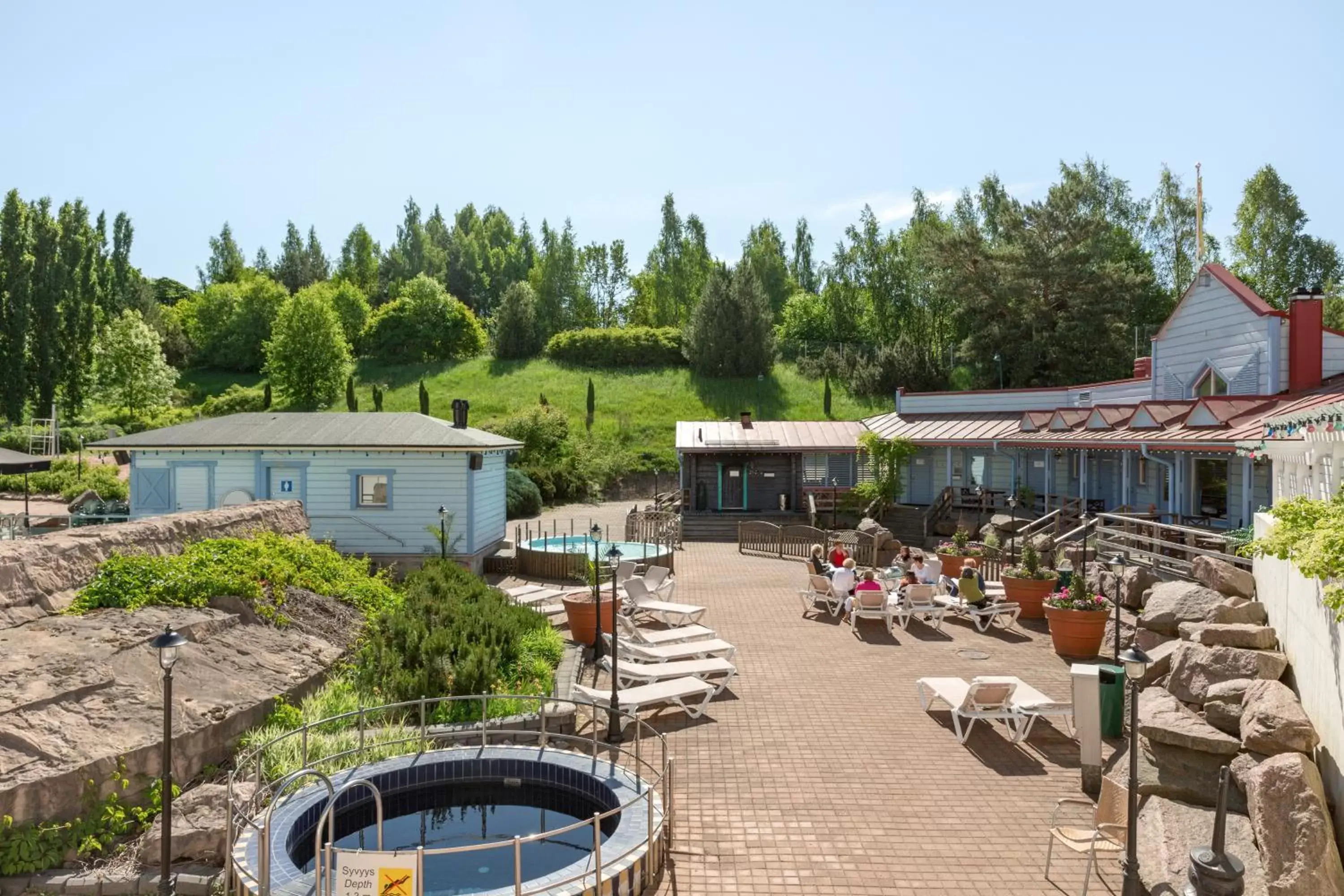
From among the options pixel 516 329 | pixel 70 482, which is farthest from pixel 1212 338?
pixel 516 329

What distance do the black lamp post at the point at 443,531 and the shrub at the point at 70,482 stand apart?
17470mm

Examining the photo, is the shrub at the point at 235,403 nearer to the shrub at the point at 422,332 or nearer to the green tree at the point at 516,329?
the shrub at the point at 422,332

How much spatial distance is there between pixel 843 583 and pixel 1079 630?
4.10m

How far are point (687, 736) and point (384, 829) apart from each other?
3.49 m

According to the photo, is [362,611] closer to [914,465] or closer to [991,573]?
[991,573]

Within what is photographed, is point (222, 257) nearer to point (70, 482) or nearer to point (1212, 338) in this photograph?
point (70, 482)

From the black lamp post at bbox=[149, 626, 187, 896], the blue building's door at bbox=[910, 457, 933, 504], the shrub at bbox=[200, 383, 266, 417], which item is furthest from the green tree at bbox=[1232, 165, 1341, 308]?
the shrub at bbox=[200, 383, 266, 417]

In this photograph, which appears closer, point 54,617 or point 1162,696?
point 1162,696

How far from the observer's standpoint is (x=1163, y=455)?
66.2 feet

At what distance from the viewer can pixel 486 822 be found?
796 centimetres

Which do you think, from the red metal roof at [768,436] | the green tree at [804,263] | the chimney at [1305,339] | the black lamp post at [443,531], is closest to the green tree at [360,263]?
the green tree at [804,263]

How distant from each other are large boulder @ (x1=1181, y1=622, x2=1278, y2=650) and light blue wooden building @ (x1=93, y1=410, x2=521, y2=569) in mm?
14576

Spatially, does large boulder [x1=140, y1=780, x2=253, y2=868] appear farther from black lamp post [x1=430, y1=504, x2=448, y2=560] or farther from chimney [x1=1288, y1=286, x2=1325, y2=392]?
chimney [x1=1288, y1=286, x2=1325, y2=392]

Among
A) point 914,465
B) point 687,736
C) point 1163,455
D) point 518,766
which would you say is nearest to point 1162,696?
point 687,736
